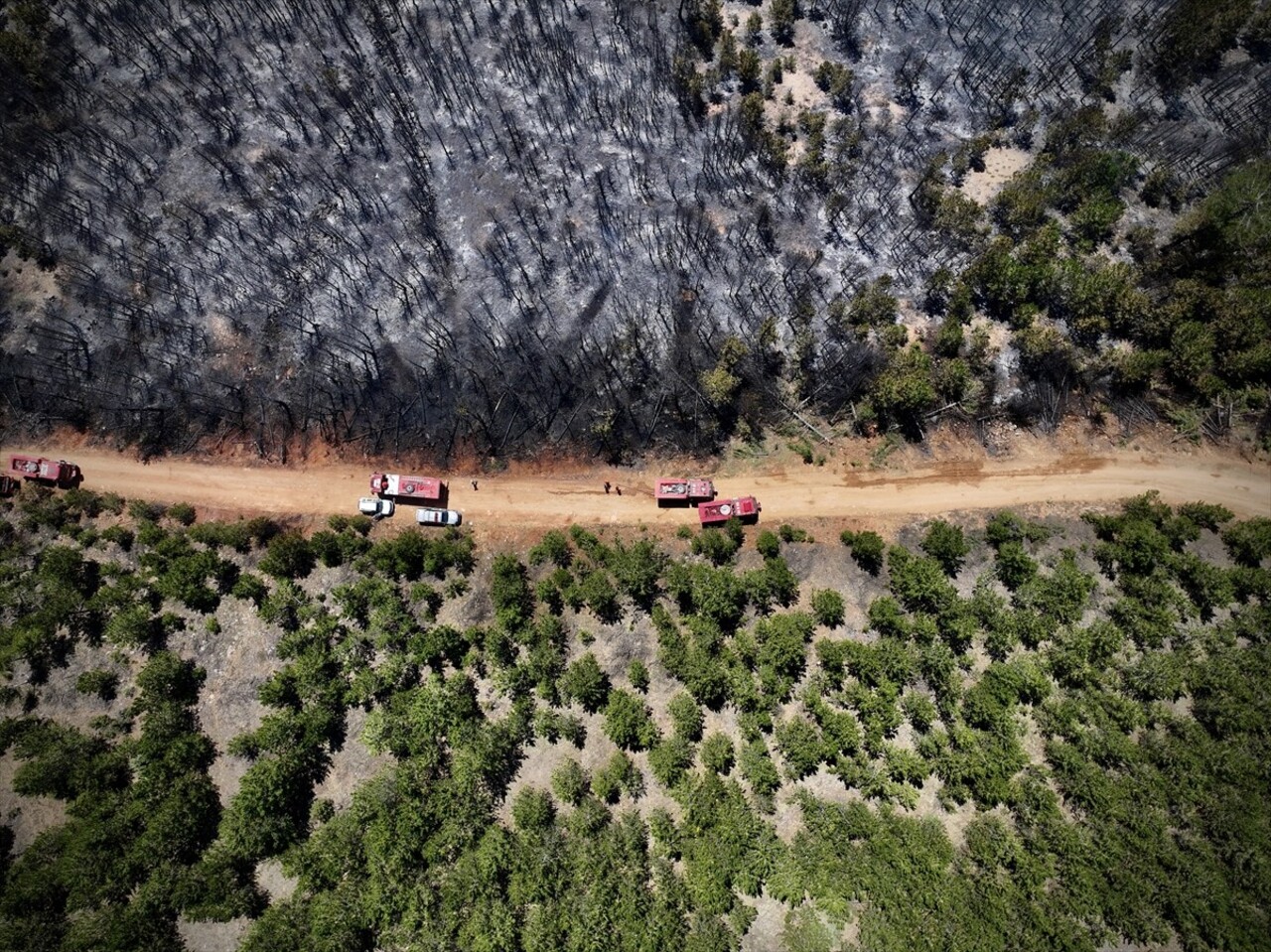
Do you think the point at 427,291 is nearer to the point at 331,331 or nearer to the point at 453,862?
the point at 331,331

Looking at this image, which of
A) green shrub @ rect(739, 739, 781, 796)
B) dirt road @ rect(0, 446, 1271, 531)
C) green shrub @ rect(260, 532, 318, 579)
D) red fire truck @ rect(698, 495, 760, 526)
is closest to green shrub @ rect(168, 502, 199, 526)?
dirt road @ rect(0, 446, 1271, 531)

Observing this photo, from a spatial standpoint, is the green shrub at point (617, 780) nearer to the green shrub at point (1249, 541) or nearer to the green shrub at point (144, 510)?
the green shrub at point (144, 510)

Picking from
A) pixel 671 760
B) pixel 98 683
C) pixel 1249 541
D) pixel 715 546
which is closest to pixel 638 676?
pixel 671 760

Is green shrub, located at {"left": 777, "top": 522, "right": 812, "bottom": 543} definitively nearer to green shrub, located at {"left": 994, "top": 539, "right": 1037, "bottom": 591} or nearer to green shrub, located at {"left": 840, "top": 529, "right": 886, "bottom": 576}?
green shrub, located at {"left": 840, "top": 529, "right": 886, "bottom": 576}

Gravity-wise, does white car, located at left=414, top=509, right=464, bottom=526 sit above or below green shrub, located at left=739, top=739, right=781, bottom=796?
above

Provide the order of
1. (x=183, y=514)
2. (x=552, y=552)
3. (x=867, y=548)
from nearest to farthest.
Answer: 1. (x=867, y=548)
2. (x=552, y=552)
3. (x=183, y=514)

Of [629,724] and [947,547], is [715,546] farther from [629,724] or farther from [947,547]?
[947,547]

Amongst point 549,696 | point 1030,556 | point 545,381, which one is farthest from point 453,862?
point 1030,556
